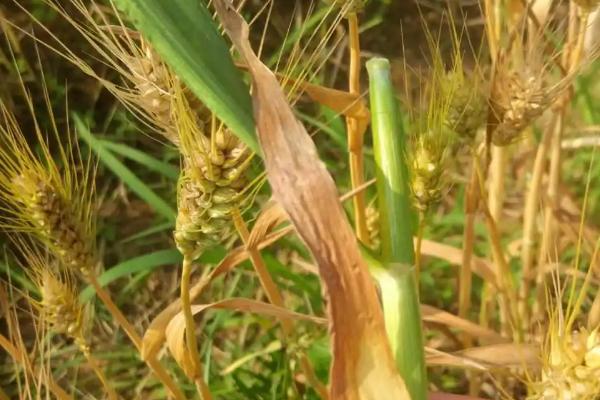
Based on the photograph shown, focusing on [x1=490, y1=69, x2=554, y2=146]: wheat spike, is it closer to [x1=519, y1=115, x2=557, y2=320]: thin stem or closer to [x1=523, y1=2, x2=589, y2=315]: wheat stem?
[x1=523, y1=2, x2=589, y2=315]: wheat stem

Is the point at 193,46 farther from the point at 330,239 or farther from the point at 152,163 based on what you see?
the point at 152,163

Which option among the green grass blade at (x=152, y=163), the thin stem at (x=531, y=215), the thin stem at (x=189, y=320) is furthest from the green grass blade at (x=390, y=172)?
the green grass blade at (x=152, y=163)

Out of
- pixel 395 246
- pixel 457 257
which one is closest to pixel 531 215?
pixel 457 257

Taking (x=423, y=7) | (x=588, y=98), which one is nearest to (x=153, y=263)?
(x=588, y=98)

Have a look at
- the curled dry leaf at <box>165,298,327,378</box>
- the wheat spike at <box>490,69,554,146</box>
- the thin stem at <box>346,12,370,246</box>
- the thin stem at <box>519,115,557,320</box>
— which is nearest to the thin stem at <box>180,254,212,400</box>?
the curled dry leaf at <box>165,298,327,378</box>

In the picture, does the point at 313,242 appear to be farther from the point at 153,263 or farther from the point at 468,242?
the point at 153,263

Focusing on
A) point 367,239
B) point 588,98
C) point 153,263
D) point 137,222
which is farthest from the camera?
point 137,222

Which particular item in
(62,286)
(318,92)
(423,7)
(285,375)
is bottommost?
(285,375)
